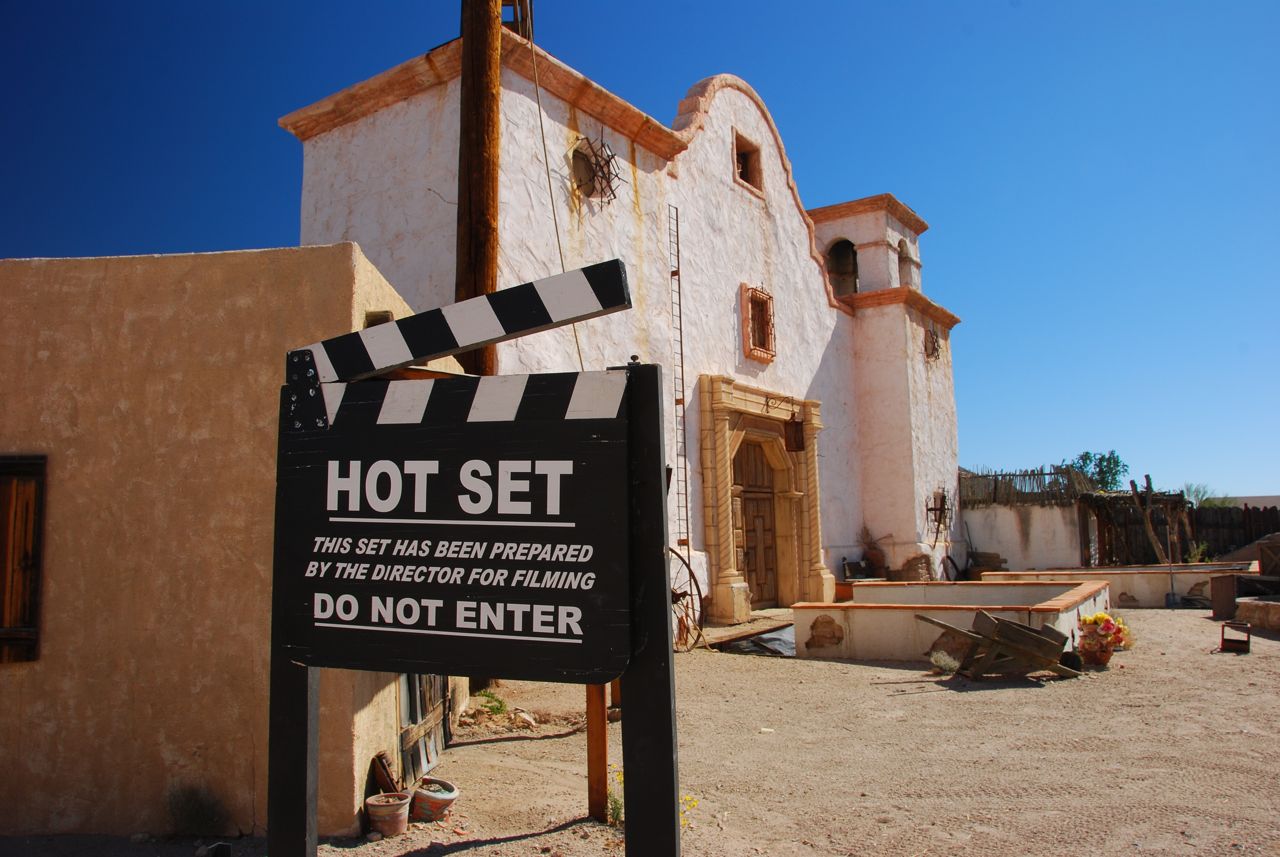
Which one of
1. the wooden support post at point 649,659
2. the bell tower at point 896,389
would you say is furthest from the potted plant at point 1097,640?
the bell tower at point 896,389

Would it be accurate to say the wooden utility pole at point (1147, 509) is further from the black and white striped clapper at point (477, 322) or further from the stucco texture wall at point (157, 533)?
the black and white striped clapper at point (477, 322)

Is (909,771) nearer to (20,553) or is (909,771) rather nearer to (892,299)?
(20,553)

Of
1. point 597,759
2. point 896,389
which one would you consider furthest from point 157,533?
point 896,389

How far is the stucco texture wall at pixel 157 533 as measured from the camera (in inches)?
179

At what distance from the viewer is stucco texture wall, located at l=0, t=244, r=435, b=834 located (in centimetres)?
454

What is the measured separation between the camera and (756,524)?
1582 centimetres

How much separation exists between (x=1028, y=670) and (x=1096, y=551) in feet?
52.0

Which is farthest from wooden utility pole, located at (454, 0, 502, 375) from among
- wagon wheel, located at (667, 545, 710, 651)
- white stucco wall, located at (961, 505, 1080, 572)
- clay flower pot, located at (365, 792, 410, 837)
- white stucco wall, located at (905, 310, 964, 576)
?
white stucco wall, located at (961, 505, 1080, 572)

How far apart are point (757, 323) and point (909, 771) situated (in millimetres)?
11052

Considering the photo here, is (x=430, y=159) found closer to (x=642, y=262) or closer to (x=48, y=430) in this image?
(x=642, y=262)

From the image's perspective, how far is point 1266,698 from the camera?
764 centimetres

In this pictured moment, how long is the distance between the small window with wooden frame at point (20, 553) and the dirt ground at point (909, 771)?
0.99 metres

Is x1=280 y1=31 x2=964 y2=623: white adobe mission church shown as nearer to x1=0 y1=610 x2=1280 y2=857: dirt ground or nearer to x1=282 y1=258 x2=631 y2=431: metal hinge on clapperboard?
x1=0 y1=610 x2=1280 y2=857: dirt ground

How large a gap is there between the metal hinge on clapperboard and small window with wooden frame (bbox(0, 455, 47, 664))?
9.10 feet
